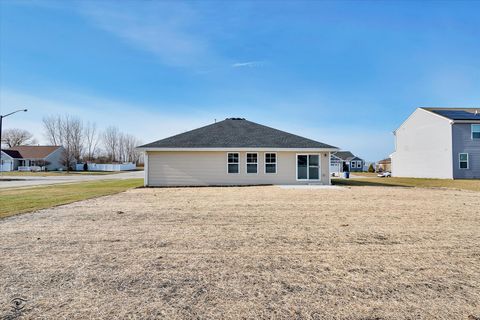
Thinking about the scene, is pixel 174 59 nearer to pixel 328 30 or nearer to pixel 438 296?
pixel 328 30

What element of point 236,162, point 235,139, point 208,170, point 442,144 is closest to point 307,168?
point 236,162

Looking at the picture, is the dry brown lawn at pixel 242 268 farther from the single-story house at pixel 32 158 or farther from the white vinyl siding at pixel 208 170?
the single-story house at pixel 32 158

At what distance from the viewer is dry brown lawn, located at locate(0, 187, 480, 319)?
9.16ft

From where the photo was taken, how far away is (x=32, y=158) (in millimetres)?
52500

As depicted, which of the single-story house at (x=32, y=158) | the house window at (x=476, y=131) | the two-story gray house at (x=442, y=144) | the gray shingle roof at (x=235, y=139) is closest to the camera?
the gray shingle roof at (x=235, y=139)

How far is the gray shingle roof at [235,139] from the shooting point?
1820cm

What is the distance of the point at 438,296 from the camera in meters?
3.03

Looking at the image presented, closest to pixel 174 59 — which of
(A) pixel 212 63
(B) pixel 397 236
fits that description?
(A) pixel 212 63

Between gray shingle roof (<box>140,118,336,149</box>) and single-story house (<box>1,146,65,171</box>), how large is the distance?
46187 mm

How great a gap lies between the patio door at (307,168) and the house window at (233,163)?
433 cm

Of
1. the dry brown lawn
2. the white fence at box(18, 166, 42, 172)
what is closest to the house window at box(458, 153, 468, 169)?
the dry brown lawn

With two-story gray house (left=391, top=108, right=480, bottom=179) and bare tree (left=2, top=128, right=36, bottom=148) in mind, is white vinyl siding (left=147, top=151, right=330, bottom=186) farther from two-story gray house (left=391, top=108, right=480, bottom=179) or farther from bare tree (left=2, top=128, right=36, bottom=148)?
bare tree (left=2, top=128, right=36, bottom=148)

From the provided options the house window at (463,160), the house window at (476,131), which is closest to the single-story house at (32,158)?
the house window at (463,160)

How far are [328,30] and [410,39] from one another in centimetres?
578
